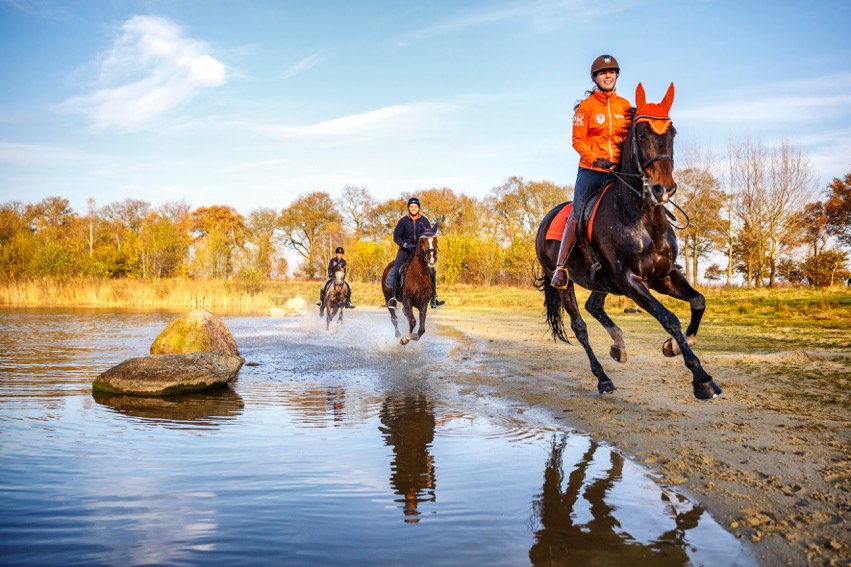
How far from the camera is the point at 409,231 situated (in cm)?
1433

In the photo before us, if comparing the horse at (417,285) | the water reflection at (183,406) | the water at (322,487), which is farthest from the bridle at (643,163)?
the horse at (417,285)

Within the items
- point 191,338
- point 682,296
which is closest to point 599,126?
point 682,296

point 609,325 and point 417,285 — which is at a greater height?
point 417,285

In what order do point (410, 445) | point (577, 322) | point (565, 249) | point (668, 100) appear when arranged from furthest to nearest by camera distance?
point (577, 322) → point (565, 249) → point (668, 100) → point (410, 445)

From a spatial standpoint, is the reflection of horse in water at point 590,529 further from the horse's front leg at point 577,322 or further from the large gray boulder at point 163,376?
the large gray boulder at point 163,376

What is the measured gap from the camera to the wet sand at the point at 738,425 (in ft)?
11.2

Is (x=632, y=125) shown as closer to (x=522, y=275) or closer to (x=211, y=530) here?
(x=211, y=530)

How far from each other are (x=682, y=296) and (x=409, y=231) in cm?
874

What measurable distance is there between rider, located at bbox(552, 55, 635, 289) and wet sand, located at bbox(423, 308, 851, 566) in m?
2.29

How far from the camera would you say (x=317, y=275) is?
223ft

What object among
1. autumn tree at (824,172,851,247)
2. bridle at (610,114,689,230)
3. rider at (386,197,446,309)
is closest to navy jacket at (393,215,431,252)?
rider at (386,197,446,309)

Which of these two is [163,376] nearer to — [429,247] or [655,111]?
[429,247]

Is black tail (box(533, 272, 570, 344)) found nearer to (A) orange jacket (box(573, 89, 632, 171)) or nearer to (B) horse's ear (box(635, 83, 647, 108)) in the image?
(A) orange jacket (box(573, 89, 632, 171))

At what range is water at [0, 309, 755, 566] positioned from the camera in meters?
3.00
